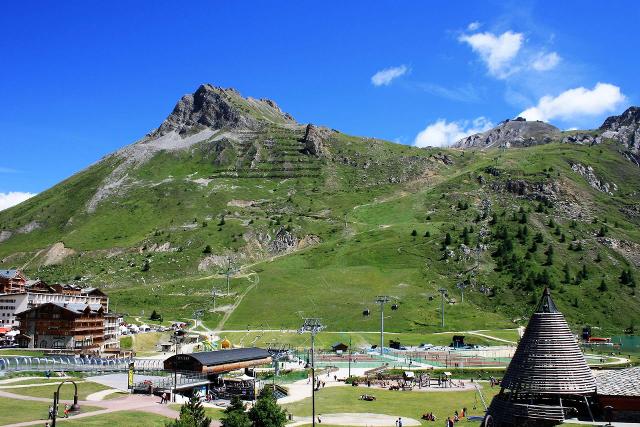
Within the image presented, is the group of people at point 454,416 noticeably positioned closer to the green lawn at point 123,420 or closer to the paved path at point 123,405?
the paved path at point 123,405

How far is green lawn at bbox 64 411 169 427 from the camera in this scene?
184 ft

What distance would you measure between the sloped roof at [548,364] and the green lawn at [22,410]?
44041 mm

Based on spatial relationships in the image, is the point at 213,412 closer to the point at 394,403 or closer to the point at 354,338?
the point at 394,403

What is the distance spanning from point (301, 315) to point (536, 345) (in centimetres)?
13630

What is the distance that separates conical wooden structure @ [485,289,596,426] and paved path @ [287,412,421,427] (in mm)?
29492

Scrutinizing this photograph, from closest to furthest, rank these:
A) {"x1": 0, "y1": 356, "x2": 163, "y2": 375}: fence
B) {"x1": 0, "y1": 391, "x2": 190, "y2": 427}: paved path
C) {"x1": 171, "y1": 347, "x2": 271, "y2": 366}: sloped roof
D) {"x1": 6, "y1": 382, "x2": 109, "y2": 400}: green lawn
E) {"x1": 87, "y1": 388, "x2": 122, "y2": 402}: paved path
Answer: {"x1": 0, "y1": 391, "x2": 190, "y2": 427}: paved path
{"x1": 6, "y1": 382, "x2": 109, "y2": 400}: green lawn
{"x1": 87, "y1": 388, "x2": 122, "y2": 402}: paved path
{"x1": 0, "y1": 356, "x2": 163, "y2": 375}: fence
{"x1": 171, "y1": 347, "x2": 271, "y2": 366}: sloped roof

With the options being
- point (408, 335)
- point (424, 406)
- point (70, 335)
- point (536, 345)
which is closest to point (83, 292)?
point (70, 335)

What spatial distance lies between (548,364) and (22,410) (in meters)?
50.9

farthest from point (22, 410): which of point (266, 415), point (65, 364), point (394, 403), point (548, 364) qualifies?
point (548, 364)

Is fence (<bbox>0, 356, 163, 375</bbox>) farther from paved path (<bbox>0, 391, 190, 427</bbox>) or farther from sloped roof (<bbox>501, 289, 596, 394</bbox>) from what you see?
sloped roof (<bbox>501, 289, 596, 394</bbox>)

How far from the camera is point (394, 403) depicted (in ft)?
273

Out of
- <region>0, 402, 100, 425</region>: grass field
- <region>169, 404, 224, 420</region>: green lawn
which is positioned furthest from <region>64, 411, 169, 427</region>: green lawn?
<region>169, 404, 224, 420</region>: green lawn

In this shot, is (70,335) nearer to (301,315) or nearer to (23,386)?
(23,386)

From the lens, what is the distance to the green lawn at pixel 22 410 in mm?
55112
